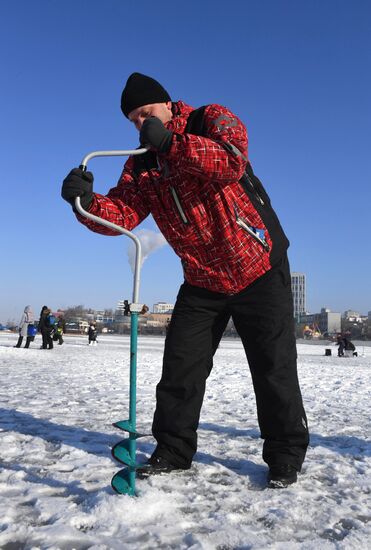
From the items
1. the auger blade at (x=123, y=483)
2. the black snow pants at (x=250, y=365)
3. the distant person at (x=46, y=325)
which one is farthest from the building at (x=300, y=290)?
the auger blade at (x=123, y=483)

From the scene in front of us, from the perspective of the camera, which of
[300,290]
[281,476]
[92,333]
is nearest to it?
[281,476]

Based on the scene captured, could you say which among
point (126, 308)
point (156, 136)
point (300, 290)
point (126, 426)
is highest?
point (300, 290)

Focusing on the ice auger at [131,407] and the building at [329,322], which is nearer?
the ice auger at [131,407]

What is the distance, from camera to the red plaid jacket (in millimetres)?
2277

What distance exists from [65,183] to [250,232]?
3.18 feet

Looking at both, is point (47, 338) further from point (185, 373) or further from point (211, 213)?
point (211, 213)

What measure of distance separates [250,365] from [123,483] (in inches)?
38.4

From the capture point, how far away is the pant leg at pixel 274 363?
2551mm

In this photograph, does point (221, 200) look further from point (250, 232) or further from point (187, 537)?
point (187, 537)

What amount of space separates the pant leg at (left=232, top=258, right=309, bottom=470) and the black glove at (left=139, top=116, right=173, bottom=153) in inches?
38.5

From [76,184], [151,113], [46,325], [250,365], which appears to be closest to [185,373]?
[250,365]

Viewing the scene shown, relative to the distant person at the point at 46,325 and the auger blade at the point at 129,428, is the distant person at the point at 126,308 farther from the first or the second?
the distant person at the point at 46,325

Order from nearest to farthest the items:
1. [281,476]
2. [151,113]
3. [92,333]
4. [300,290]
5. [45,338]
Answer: [281,476] < [151,113] < [45,338] < [92,333] < [300,290]

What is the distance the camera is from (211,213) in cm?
244
